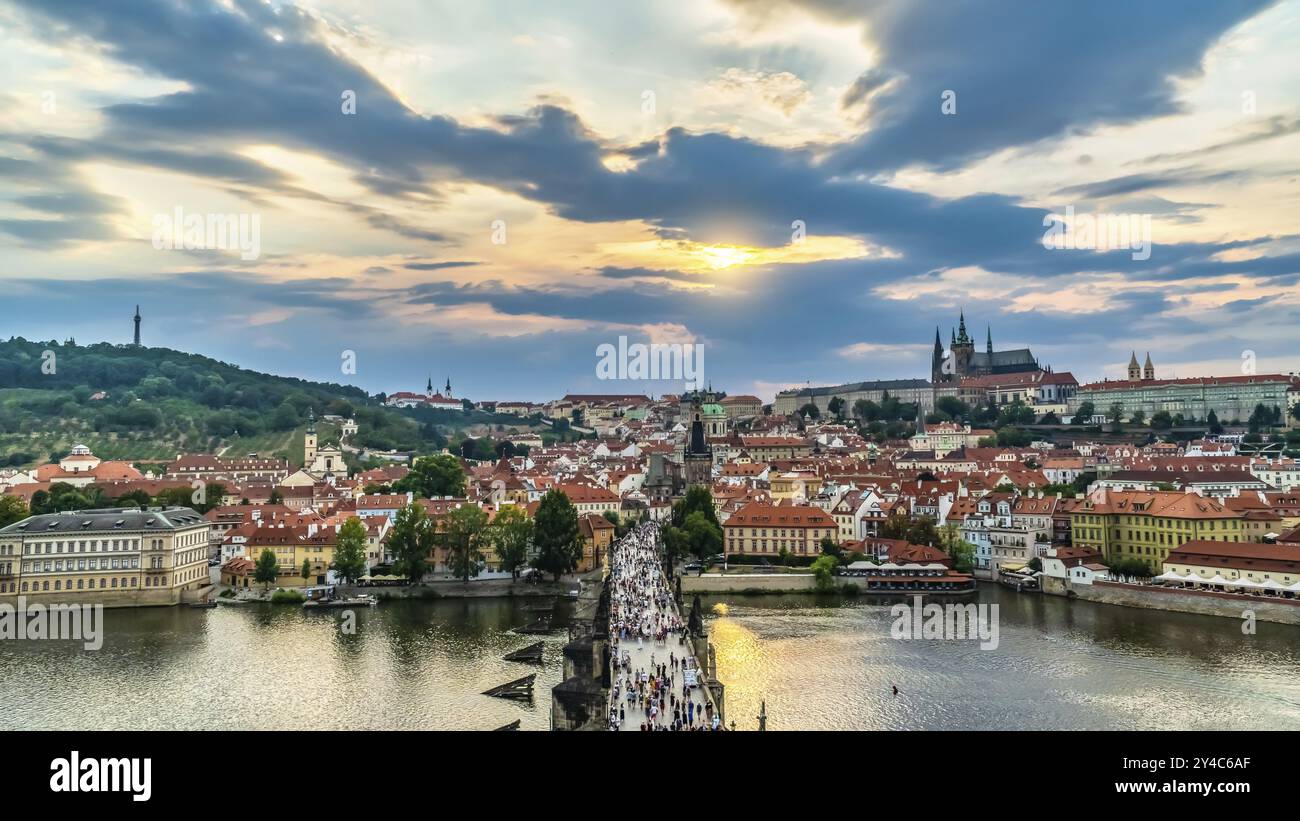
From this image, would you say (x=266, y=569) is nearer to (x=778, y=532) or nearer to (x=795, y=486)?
(x=778, y=532)

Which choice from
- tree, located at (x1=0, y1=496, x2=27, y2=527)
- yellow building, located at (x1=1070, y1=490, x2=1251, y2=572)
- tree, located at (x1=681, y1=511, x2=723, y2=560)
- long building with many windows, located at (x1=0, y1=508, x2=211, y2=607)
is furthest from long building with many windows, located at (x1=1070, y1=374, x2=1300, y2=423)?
tree, located at (x1=0, y1=496, x2=27, y2=527)

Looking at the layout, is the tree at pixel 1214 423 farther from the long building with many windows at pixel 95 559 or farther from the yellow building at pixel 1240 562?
the long building with many windows at pixel 95 559

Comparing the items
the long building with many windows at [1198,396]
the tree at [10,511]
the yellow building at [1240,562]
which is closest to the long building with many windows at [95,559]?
the tree at [10,511]

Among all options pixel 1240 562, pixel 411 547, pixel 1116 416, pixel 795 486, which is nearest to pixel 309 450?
pixel 795 486

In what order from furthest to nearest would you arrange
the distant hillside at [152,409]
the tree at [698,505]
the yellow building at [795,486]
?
the distant hillside at [152,409] < the yellow building at [795,486] < the tree at [698,505]

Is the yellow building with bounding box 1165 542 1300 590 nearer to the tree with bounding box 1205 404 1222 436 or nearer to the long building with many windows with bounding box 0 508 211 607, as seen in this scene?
the long building with many windows with bounding box 0 508 211 607
